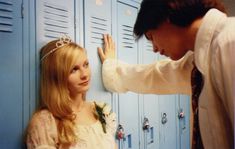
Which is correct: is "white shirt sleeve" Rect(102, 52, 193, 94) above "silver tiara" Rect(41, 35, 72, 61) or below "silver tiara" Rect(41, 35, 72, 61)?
below

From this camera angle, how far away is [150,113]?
277 cm

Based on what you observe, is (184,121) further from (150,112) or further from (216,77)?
(216,77)

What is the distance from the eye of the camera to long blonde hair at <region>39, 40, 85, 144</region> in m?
1.71

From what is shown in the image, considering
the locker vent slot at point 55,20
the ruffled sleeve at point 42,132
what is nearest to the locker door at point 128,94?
the locker vent slot at point 55,20

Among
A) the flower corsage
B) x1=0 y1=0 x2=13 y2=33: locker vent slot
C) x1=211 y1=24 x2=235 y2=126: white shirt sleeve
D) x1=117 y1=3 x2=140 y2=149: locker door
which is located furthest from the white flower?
x1=211 y1=24 x2=235 y2=126: white shirt sleeve

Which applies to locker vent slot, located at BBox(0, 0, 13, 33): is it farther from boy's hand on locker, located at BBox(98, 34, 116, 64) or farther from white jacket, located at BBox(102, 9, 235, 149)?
white jacket, located at BBox(102, 9, 235, 149)

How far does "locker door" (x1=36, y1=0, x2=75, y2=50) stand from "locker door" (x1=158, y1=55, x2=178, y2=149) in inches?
51.7

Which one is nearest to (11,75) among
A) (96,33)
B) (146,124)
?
(96,33)

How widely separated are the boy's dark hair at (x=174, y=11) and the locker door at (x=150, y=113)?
4.13ft

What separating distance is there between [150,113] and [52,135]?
1.29m

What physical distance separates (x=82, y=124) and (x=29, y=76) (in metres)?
0.42

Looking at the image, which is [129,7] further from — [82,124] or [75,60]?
[82,124]

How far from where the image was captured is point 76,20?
1.98 metres

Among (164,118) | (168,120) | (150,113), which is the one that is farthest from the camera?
(168,120)
